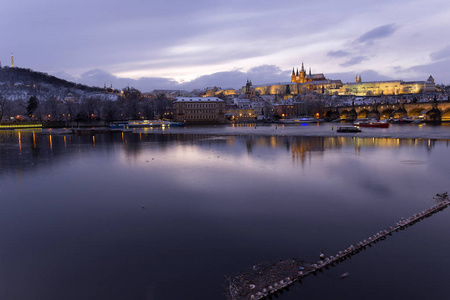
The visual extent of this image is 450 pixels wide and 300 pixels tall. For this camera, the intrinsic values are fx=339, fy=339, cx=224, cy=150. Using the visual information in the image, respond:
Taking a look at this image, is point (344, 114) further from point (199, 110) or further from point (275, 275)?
point (275, 275)

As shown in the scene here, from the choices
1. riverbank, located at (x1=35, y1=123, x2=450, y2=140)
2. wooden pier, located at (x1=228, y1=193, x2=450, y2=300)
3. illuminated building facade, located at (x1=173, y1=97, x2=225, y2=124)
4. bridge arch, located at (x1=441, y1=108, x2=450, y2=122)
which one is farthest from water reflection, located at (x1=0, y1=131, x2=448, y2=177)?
illuminated building facade, located at (x1=173, y1=97, x2=225, y2=124)

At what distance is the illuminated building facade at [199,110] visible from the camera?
97.4 m

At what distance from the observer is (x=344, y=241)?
622cm

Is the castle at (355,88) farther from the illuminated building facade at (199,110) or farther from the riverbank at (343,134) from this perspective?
the riverbank at (343,134)

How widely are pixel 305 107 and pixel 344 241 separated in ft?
425

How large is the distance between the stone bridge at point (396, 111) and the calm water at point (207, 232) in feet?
265

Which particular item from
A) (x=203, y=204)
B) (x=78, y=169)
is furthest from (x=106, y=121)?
(x=203, y=204)

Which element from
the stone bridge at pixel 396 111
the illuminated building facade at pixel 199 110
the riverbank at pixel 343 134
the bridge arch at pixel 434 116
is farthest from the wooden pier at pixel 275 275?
the illuminated building facade at pixel 199 110

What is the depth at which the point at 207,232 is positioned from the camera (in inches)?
268

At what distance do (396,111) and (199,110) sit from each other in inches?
2158

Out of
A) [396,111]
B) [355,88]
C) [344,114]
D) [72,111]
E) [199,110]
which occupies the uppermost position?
[355,88]

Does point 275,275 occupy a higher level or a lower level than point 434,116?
lower

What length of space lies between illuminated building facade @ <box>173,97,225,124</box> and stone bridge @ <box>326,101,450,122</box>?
127ft

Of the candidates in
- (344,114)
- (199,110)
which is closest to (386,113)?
(344,114)
